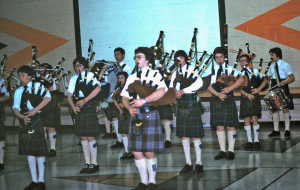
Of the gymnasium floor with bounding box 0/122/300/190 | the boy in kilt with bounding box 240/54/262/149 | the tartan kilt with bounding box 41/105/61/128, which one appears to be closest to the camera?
the gymnasium floor with bounding box 0/122/300/190

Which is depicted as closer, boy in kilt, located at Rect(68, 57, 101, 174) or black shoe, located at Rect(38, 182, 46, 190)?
black shoe, located at Rect(38, 182, 46, 190)

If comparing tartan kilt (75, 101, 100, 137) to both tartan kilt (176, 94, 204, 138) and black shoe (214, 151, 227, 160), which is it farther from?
black shoe (214, 151, 227, 160)

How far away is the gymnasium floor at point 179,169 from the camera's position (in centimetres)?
322

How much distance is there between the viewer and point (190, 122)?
363 centimetres

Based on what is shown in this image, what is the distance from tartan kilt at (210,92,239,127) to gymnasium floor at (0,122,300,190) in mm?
433

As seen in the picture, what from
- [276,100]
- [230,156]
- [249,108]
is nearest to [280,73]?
[276,100]

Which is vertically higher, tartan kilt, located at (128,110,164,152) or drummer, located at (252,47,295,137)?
drummer, located at (252,47,295,137)

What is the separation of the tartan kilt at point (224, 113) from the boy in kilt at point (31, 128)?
1.88 meters

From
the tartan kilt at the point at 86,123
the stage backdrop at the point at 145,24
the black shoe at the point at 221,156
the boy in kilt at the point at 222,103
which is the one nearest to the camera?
the tartan kilt at the point at 86,123

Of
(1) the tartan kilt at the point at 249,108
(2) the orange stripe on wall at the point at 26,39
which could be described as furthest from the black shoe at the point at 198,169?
(2) the orange stripe on wall at the point at 26,39

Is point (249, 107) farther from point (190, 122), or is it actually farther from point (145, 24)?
point (145, 24)

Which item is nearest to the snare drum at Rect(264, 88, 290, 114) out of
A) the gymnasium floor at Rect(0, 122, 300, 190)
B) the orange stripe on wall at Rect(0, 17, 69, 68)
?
the gymnasium floor at Rect(0, 122, 300, 190)

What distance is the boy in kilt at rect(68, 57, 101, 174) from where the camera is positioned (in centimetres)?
382

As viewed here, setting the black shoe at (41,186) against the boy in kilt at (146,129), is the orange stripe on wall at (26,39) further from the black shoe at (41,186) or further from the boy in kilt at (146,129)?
the boy in kilt at (146,129)
